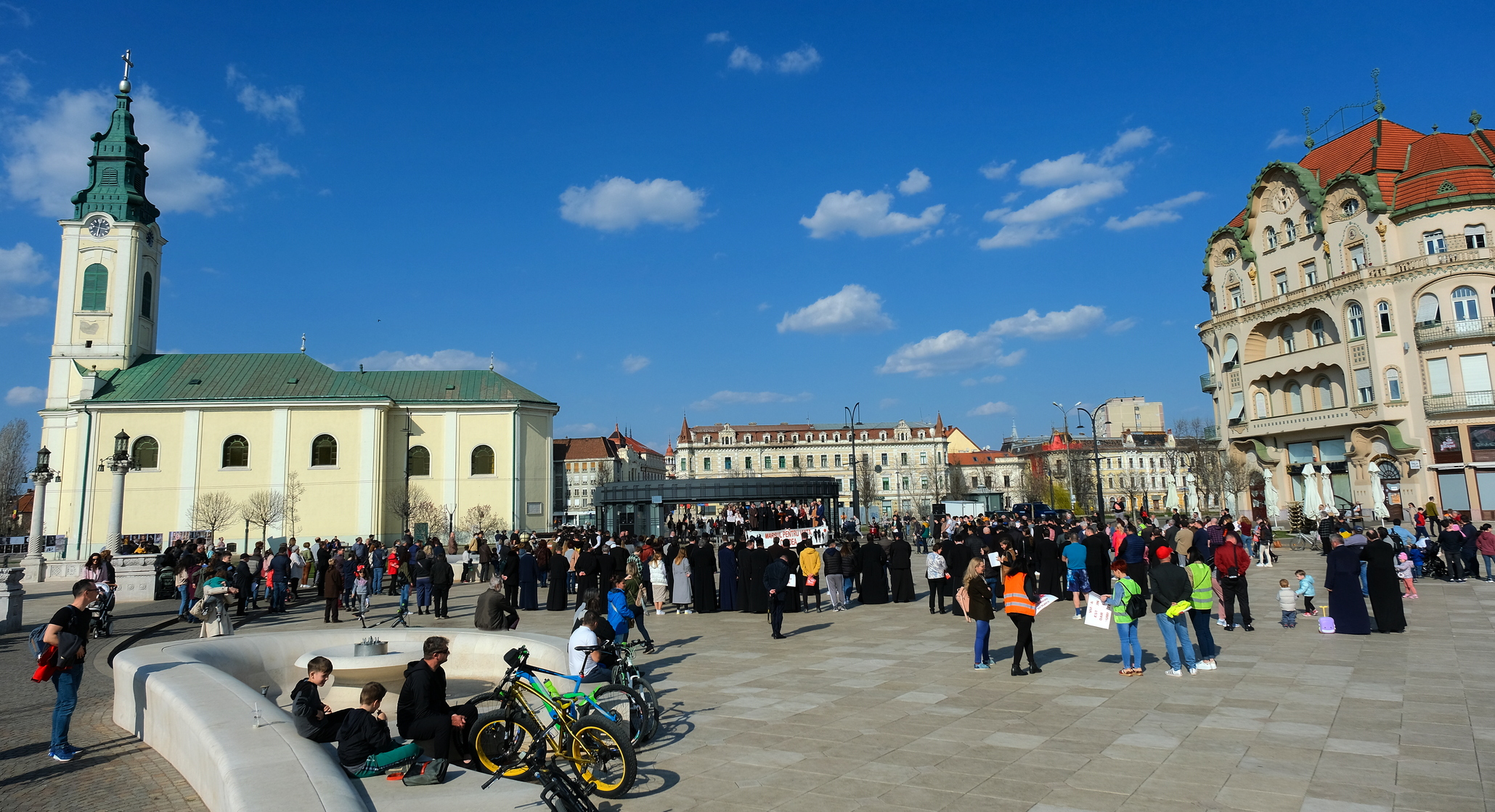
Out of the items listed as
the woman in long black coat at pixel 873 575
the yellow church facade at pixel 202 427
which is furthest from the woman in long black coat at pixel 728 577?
the yellow church facade at pixel 202 427

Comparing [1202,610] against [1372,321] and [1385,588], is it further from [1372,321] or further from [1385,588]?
[1372,321]

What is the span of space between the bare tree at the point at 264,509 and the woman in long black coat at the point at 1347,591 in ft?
174

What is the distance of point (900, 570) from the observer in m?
19.0

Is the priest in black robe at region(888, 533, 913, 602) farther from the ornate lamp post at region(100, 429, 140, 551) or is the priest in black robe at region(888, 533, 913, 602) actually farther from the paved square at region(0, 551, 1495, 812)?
the ornate lamp post at region(100, 429, 140, 551)

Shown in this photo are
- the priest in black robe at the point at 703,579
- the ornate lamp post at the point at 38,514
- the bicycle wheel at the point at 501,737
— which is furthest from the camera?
the ornate lamp post at the point at 38,514

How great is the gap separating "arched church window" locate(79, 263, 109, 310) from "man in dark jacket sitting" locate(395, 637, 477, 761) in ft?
200

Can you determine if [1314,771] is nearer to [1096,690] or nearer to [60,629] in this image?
[1096,690]

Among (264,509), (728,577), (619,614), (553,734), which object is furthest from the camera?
(264,509)

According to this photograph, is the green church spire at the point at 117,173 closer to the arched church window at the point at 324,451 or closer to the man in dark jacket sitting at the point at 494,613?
the arched church window at the point at 324,451

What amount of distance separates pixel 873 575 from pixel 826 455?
98949mm

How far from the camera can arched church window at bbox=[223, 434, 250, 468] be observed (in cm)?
5172

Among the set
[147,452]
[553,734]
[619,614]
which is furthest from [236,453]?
[553,734]

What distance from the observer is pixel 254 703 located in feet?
21.8

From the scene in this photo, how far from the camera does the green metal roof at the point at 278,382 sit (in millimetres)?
51969
